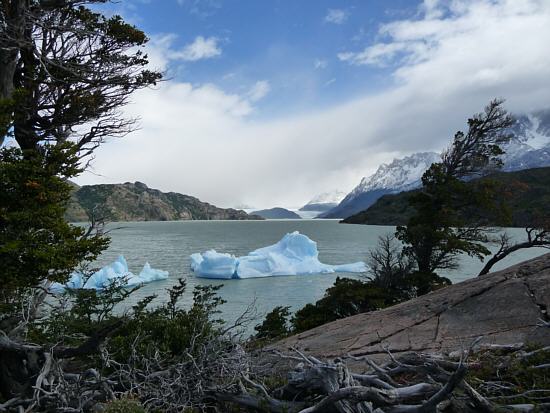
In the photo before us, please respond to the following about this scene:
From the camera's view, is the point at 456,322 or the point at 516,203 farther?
the point at 516,203

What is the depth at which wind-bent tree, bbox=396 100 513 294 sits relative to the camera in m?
17.9

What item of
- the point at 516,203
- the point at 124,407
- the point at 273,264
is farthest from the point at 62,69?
the point at 516,203

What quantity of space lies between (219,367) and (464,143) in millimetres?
16953

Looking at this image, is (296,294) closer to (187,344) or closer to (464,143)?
(464,143)

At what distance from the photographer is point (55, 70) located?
847 centimetres

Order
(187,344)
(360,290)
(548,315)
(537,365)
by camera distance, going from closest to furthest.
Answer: (537,365)
(548,315)
(187,344)
(360,290)

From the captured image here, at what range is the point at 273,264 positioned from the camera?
3906cm

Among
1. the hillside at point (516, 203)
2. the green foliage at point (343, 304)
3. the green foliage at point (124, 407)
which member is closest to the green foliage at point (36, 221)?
the green foliage at point (124, 407)

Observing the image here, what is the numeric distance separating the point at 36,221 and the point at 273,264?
32882 millimetres

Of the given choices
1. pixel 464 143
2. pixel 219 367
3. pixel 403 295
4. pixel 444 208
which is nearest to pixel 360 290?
pixel 403 295

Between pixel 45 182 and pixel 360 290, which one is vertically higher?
pixel 45 182

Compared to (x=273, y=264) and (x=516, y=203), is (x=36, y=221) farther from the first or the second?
(x=516, y=203)

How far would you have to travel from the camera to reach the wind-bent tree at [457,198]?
17.9 m

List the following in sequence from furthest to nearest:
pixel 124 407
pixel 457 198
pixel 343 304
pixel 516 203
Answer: pixel 516 203
pixel 457 198
pixel 343 304
pixel 124 407
